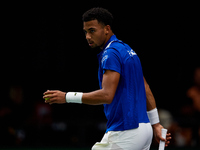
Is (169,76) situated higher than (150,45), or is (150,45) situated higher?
(150,45)

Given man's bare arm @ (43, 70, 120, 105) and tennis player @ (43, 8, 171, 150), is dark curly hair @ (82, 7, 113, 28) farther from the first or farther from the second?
man's bare arm @ (43, 70, 120, 105)

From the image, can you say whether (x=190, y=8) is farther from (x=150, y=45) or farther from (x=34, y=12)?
(x=34, y=12)

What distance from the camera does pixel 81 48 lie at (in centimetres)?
952

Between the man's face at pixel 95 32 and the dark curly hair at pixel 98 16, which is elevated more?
the dark curly hair at pixel 98 16

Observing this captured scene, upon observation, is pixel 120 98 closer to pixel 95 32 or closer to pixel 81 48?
pixel 95 32

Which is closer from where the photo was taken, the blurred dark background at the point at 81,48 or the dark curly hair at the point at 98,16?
the dark curly hair at the point at 98,16

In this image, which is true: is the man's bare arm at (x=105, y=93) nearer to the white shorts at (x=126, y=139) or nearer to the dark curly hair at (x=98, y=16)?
the white shorts at (x=126, y=139)

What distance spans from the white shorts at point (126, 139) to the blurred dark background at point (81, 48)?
17.9 feet

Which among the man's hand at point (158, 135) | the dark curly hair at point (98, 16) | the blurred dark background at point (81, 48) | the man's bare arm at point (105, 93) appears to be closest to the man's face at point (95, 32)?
the dark curly hair at point (98, 16)

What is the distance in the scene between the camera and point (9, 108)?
7.39m

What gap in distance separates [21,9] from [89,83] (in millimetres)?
2297

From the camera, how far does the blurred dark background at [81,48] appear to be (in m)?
8.88

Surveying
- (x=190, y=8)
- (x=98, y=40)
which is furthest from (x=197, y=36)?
(x=98, y=40)

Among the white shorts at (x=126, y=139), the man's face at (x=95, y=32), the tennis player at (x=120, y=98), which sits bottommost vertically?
the white shorts at (x=126, y=139)
